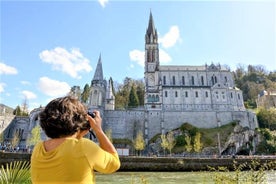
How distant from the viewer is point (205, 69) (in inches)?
2542

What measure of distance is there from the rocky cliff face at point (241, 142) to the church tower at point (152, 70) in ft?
55.8

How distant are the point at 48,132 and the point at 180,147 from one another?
44619 mm

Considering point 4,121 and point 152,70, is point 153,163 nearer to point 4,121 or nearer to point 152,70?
point 4,121

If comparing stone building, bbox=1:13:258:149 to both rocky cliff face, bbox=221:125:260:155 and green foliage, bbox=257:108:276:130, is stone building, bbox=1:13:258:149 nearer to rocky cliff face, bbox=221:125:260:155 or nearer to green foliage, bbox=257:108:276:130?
rocky cliff face, bbox=221:125:260:155

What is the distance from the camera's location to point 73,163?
1.82 m

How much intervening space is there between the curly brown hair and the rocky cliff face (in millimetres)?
45872

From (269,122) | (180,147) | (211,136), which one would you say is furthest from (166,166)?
(269,122)

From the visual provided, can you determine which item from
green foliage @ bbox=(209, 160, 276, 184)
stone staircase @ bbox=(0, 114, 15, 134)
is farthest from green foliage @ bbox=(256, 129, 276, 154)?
stone staircase @ bbox=(0, 114, 15, 134)

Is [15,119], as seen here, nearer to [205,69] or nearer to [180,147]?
[180,147]

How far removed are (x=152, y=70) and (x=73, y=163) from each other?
211 ft

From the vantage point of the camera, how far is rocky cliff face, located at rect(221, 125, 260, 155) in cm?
4400

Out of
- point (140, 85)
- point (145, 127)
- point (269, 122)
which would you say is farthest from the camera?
point (140, 85)

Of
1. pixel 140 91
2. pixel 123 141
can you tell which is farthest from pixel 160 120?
pixel 140 91

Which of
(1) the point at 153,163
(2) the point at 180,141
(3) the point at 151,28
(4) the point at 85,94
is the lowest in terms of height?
(1) the point at 153,163
